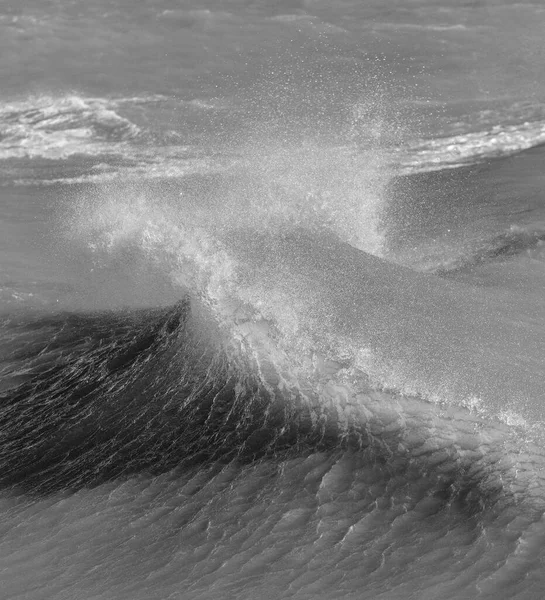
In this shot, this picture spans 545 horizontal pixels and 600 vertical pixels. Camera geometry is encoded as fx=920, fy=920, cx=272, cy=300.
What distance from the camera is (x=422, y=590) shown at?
8883 millimetres

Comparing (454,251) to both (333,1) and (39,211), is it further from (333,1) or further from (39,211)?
(333,1)

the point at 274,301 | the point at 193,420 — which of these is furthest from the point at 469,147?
the point at 193,420

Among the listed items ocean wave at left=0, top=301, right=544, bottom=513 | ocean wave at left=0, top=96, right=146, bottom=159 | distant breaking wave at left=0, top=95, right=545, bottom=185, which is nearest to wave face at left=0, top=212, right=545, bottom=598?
ocean wave at left=0, top=301, right=544, bottom=513

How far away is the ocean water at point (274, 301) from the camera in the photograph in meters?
9.52

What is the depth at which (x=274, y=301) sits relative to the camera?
1252 centimetres

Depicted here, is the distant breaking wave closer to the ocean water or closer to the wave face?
the ocean water

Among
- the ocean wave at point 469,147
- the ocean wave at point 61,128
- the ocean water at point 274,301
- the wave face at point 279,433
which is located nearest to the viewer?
the wave face at point 279,433

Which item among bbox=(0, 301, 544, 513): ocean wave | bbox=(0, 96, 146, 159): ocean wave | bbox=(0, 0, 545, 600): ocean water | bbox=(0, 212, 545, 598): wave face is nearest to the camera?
bbox=(0, 212, 545, 598): wave face

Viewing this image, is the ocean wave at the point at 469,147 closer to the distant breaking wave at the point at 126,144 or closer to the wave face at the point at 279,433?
A: the distant breaking wave at the point at 126,144

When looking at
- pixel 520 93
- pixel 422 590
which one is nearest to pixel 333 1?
pixel 520 93

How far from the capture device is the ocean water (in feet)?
31.2

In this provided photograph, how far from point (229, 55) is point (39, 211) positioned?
609 centimetres

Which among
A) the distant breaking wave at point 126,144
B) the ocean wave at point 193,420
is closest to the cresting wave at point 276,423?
the ocean wave at point 193,420

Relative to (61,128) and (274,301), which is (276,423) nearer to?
(274,301)
